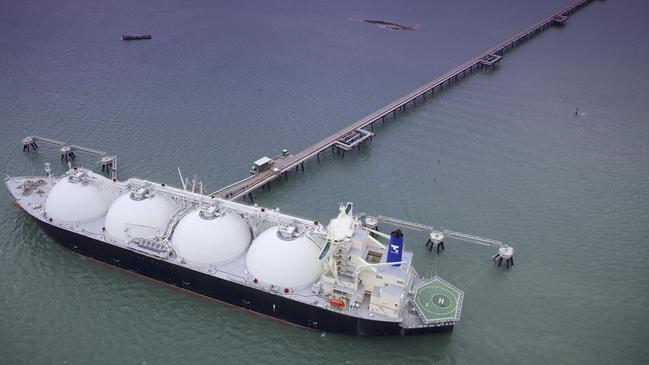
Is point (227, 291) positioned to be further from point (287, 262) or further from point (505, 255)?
point (505, 255)

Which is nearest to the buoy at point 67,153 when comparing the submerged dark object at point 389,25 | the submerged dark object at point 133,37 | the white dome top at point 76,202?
the white dome top at point 76,202

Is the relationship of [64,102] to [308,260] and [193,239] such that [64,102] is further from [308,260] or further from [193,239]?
[308,260]

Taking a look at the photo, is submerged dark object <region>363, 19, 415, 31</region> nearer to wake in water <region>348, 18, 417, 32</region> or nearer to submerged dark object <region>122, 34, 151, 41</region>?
wake in water <region>348, 18, 417, 32</region>

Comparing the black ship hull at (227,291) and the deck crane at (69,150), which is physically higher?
the deck crane at (69,150)

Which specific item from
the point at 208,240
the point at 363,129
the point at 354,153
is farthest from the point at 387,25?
the point at 208,240

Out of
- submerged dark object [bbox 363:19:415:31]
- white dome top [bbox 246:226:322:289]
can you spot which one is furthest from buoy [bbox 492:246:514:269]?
submerged dark object [bbox 363:19:415:31]

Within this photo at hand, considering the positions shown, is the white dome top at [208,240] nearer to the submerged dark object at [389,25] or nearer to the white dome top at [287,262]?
the white dome top at [287,262]
